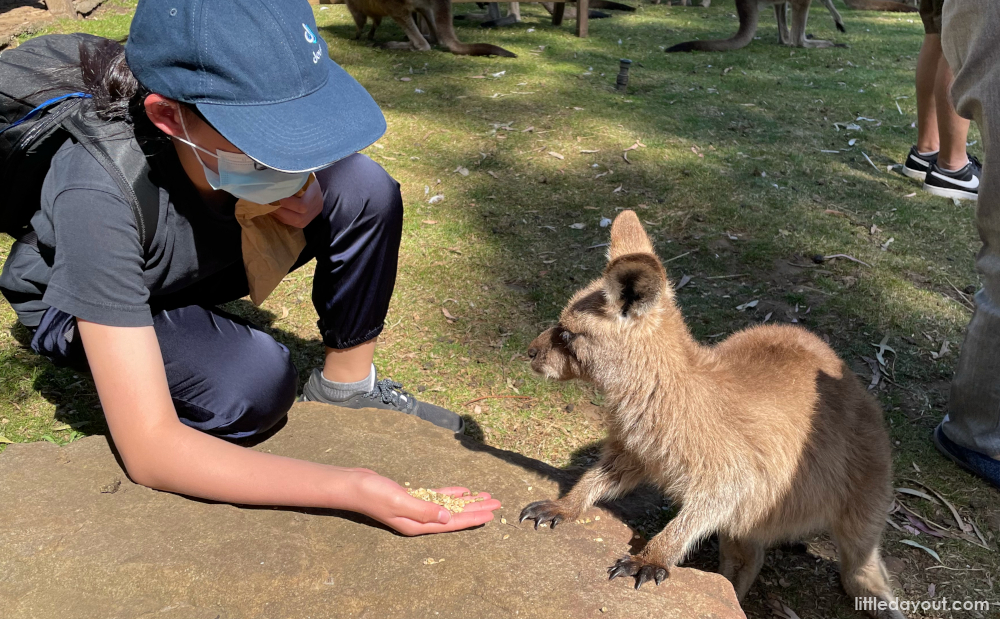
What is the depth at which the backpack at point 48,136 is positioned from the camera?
1.69m

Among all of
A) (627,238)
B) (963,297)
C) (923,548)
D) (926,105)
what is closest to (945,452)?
(923,548)

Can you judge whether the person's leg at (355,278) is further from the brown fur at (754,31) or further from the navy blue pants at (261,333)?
the brown fur at (754,31)

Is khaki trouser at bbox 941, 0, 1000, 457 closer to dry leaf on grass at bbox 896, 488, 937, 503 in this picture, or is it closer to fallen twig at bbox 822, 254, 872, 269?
dry leaf on grass at bbox 896, 488, 937, 503

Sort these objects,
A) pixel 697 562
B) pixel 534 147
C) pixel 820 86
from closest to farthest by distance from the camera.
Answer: pixel 697 562 < pixel 534 147 < pixel 820 86

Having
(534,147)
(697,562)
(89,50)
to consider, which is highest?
(89,50)

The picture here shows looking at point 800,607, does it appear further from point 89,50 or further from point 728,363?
point 89,50

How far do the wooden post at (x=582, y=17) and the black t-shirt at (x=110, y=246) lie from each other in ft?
20.8

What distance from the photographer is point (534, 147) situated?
4844mm

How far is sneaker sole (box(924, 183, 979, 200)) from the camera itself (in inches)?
168

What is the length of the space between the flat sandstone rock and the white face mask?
754 millimetres

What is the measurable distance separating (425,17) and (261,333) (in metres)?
5.54

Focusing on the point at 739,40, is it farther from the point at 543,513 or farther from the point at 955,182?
the point at 543,513

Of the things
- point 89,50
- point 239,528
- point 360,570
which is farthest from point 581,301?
point 89,50

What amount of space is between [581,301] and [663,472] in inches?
20.0
